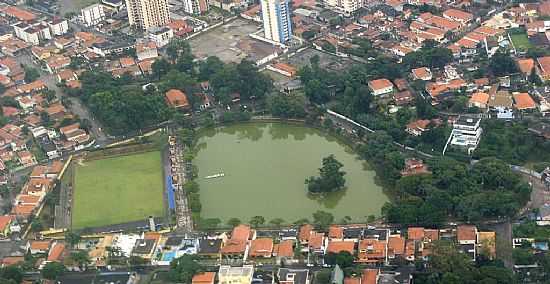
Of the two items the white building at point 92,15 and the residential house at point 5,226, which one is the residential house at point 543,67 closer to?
the residential house at point 5,226

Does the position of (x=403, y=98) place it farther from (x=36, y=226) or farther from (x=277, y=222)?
(x=36, y=226)

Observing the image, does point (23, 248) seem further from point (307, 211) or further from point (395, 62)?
point (395, 62)

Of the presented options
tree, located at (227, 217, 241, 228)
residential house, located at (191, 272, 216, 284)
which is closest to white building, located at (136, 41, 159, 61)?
tree, located at (227, 217, 241, 228)

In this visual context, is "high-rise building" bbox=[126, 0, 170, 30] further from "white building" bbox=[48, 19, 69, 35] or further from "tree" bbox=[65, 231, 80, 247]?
"tree" bbox=[65, 231, 80, 247]

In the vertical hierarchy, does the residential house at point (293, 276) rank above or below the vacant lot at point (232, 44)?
above

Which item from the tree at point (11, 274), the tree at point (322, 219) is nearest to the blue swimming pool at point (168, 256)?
the tree at point (11, 274)

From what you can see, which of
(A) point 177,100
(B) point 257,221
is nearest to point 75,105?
(A) point 177,100
